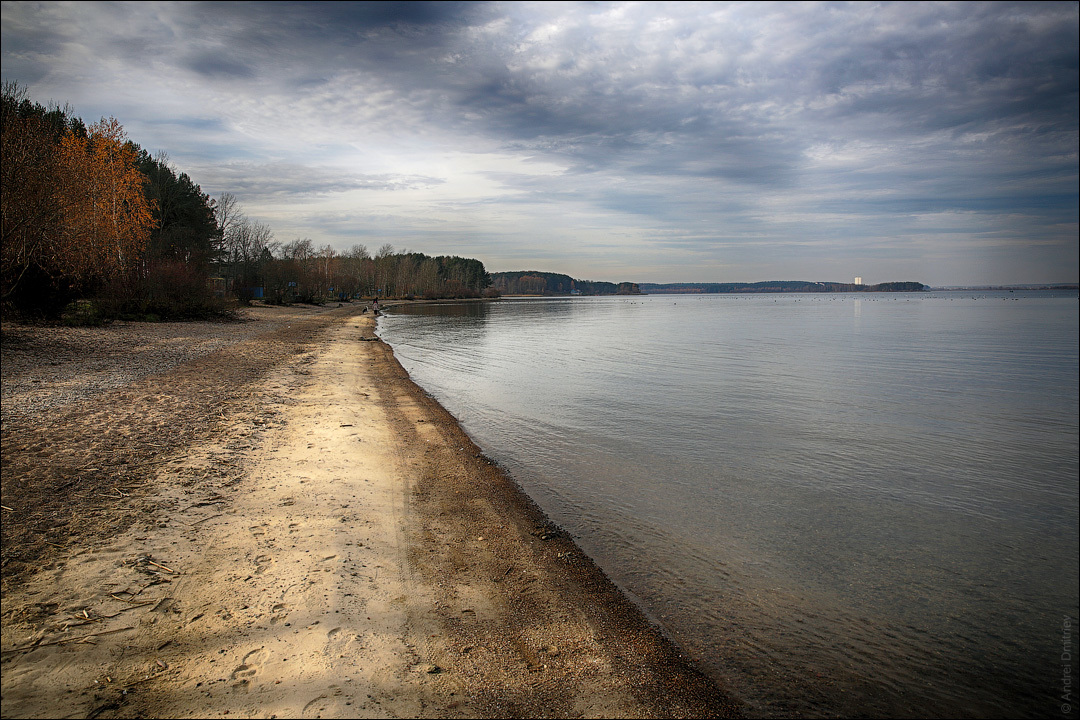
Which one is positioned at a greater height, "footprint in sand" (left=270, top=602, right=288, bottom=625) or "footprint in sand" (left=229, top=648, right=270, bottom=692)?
"footprint in sand" (left=270, top=602, right=288, bottom=625)

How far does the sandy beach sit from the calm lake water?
0.78m

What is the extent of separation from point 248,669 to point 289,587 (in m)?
1.03

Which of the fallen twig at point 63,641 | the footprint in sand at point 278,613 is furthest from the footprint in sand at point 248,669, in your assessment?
the fallen twig at point 63,641

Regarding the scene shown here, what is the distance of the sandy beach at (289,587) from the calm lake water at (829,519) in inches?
30.8

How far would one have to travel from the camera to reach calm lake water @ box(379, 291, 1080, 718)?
423 centimetres

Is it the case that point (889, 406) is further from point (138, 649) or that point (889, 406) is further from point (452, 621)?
point (138, 649)

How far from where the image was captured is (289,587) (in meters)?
4.40

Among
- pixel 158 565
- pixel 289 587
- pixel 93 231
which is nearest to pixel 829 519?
pixel 289 587

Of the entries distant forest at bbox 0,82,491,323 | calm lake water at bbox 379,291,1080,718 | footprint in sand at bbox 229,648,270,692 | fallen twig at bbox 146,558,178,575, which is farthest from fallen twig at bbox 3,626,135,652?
distant forest at bbox 0,82,491,323

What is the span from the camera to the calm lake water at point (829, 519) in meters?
4.23

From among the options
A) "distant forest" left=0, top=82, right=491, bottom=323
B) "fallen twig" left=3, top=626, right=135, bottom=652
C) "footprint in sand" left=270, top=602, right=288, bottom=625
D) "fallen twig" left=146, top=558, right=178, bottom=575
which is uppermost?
"distant forest" left=0, top=82, right=491, bottom=323

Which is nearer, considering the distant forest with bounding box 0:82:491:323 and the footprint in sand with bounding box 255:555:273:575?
the footprint in sand with bounding box 255:555:273:575

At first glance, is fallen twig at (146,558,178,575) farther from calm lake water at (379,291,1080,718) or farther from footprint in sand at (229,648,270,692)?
calm lake water at (379,291,1080,718)

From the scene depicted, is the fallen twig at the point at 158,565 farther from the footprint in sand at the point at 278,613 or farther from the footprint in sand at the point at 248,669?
the footprint in sand at the point at 248,669
